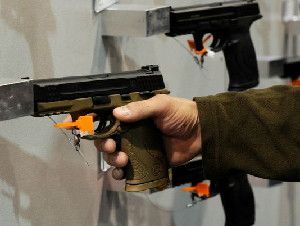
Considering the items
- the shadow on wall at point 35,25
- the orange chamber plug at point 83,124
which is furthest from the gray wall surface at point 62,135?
the orange chamber plug at point 83,124

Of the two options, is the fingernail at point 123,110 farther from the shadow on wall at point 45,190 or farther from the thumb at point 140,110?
the shadow on wall at point 45,190

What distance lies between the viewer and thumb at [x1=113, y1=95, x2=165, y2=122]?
996mm

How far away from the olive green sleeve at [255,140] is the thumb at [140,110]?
6.3 inches

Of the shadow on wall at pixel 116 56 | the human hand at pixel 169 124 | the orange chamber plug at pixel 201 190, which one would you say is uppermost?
the shadow on wall at pixel 116 56

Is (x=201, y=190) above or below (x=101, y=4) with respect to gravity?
below

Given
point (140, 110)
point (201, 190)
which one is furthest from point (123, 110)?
point (201, 190)

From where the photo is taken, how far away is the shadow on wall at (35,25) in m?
0.99

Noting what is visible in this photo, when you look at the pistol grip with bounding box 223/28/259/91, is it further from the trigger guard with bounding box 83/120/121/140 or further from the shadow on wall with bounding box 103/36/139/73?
the trigger guard with bounding box 83/120/121/140

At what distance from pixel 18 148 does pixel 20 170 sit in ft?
0.11

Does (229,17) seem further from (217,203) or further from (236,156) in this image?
(217,203)

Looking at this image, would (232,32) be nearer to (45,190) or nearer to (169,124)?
(169,124)

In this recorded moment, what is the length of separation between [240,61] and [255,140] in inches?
13.2

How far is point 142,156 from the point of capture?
104cm

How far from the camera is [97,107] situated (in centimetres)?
97
